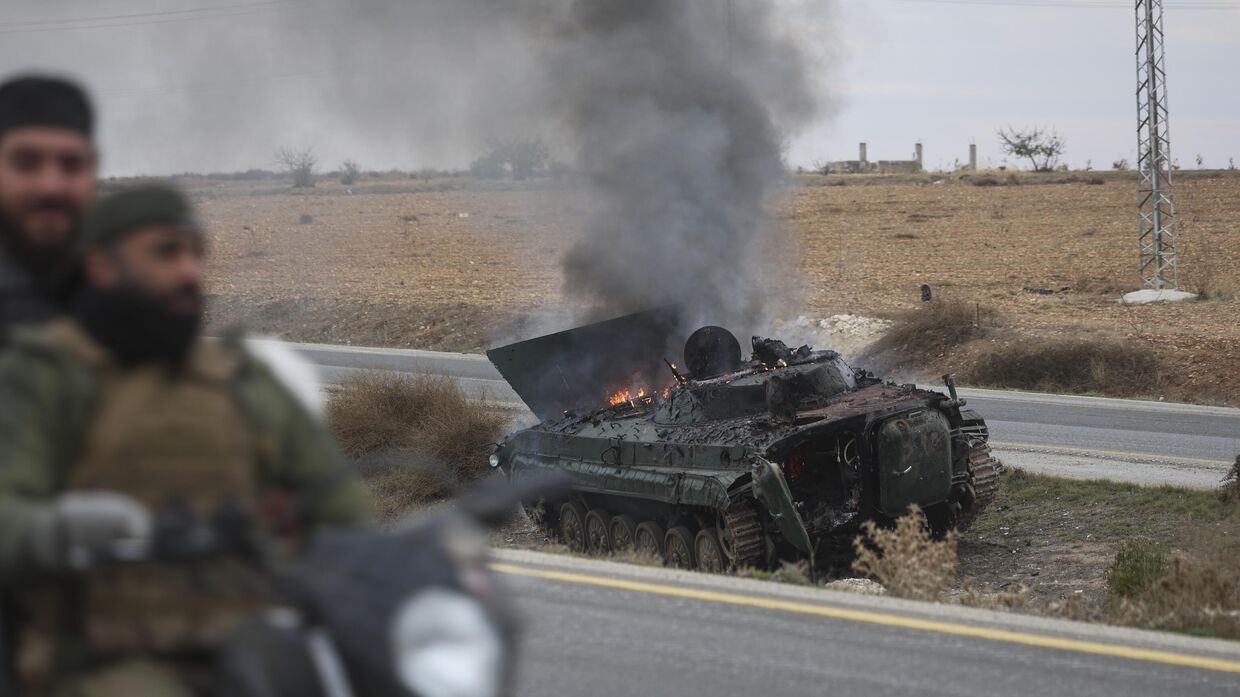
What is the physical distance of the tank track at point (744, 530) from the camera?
40.8 feet

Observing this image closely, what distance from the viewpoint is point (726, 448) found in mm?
12719

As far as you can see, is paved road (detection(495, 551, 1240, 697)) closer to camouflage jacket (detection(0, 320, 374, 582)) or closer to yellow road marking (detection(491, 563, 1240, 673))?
yellow road marking (detection(491, 563, 1240, 673))

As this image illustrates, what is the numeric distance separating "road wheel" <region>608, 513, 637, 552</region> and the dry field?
6817 mm

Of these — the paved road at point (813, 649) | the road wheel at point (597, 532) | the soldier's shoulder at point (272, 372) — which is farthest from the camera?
the road wheel at point (597, 532)

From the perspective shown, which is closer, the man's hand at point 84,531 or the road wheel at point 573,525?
the man's hand at point 84,531

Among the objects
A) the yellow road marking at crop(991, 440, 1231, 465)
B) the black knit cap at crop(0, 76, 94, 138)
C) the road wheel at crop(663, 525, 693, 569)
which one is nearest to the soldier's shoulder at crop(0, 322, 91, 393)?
the black knit cap at crop(0, 76, 94, 138)

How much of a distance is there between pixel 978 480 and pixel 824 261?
27.4 meters

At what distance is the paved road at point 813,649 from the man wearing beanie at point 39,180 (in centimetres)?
318

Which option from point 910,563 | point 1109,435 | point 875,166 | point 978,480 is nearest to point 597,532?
point 978,480

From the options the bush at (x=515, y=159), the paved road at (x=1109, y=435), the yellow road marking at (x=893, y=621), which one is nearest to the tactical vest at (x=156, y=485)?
the yellow road marking at (x=893, y=621)

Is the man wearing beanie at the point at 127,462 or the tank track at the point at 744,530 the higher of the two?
the man wearing beanie at the point at 127,462

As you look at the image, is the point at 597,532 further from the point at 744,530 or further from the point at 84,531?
the point at 84,531

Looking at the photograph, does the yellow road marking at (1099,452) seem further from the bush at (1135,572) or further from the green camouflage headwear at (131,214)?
the green camouflage headwear at (131,214)

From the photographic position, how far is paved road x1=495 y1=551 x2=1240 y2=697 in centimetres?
616
